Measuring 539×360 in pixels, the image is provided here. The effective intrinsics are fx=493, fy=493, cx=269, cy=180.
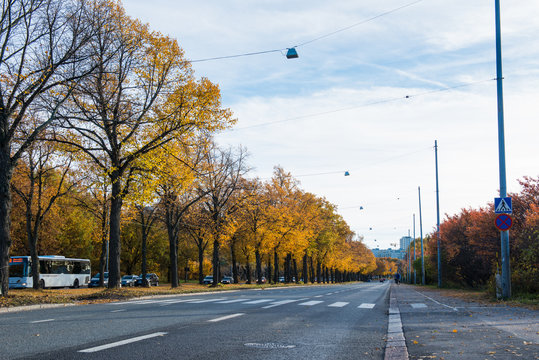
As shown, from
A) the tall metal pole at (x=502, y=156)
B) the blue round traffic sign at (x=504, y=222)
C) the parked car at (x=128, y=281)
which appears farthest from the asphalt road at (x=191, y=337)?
the parked car at (x=128, y=281)

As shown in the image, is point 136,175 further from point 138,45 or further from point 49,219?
point 49,219

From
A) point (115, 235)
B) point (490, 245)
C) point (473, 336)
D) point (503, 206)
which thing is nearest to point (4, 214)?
point (115, 235)

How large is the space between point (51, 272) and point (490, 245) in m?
37.5

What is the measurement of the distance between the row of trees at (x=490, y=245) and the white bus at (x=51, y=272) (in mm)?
32386

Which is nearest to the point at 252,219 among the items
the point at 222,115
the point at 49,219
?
the point at 49,219

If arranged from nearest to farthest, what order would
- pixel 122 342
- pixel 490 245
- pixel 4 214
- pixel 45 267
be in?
pixel 122 342, pixel 4 214, pixel 490 245, pixel 45 267

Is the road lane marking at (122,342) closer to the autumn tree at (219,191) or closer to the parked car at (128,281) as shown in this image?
the autumn tree at (219,191)

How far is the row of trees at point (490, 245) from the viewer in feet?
61.8

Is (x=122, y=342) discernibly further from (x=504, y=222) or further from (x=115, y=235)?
(x=115, y=235)

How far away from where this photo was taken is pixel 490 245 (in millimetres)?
25297

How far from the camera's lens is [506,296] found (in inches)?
658

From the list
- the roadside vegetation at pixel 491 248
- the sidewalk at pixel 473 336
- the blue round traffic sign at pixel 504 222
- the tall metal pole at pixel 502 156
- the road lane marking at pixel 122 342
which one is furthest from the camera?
the roadside vegetation at pixel 491 248

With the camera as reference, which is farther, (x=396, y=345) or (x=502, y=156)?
(x=502, y=156)

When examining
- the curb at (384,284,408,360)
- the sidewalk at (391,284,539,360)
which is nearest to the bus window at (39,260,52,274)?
the sidewalk at (391,284,539,360)
